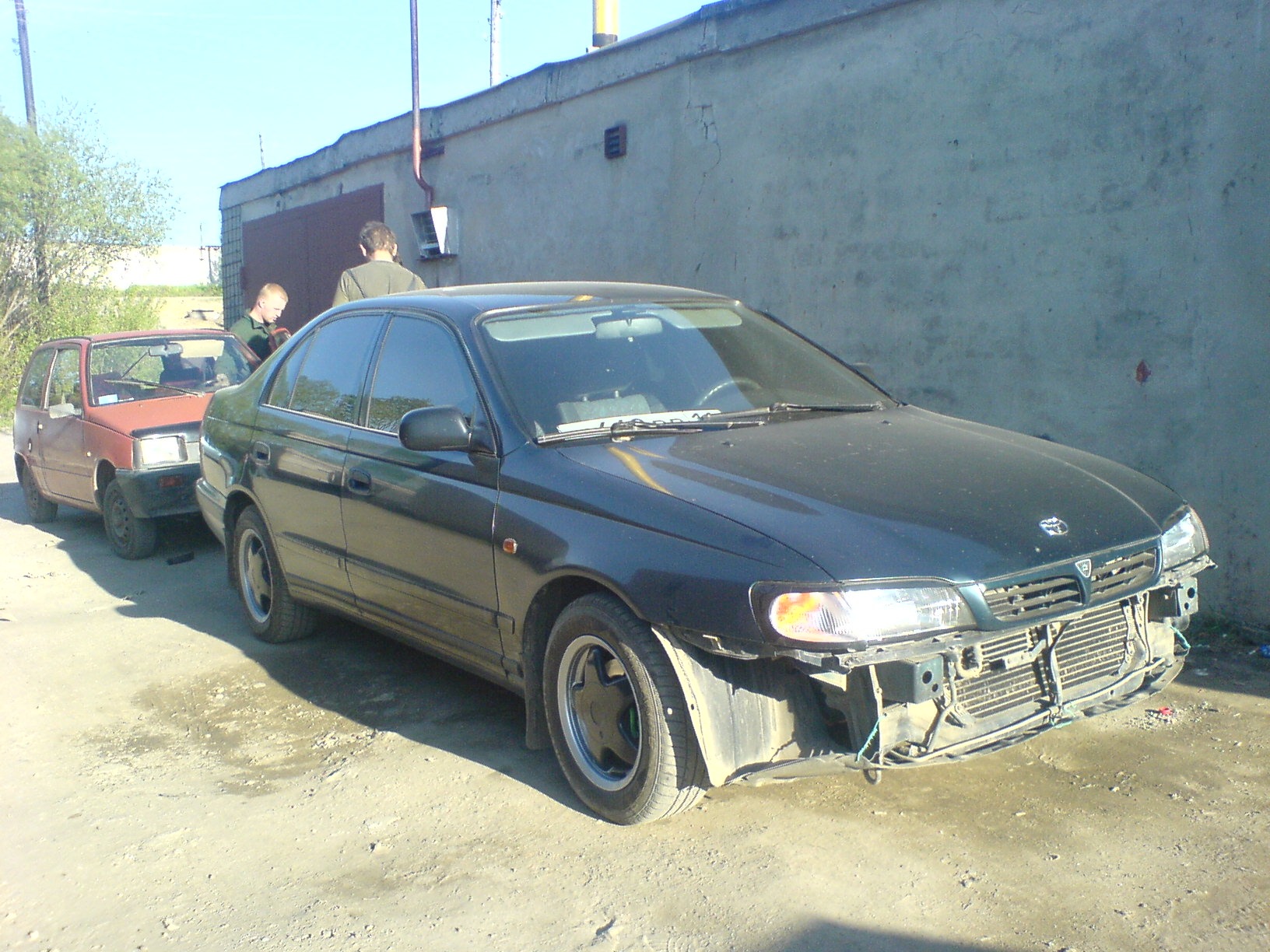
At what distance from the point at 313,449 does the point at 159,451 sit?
336 cm

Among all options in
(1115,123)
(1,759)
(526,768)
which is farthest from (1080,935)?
(1115,123)

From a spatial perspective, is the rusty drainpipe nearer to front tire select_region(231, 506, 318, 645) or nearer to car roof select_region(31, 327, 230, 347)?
car roof select_region(31, 327, 230, 347)

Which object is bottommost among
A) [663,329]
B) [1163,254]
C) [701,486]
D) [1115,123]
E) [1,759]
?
[1,759]

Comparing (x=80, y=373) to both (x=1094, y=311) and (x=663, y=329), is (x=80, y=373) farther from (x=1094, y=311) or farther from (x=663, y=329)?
(x=1094, y=311)

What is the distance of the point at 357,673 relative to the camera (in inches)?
211

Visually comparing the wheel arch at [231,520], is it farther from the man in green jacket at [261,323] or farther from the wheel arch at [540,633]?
the man in green jacket at [261,323]

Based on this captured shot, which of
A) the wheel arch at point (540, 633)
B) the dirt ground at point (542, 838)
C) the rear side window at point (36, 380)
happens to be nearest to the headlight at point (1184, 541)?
the dirt ground at point (542, 838)

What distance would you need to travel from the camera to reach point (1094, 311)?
235 inches

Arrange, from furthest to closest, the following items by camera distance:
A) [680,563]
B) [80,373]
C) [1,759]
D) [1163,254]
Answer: [80,373] → [1163,254] → [1,759] → [680,563]

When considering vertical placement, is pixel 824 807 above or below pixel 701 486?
below

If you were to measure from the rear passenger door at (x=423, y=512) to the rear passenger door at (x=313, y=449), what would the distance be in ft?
0.44

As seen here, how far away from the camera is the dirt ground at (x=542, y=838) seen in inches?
120

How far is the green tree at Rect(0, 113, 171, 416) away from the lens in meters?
21.0

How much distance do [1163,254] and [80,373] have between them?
285 inches
